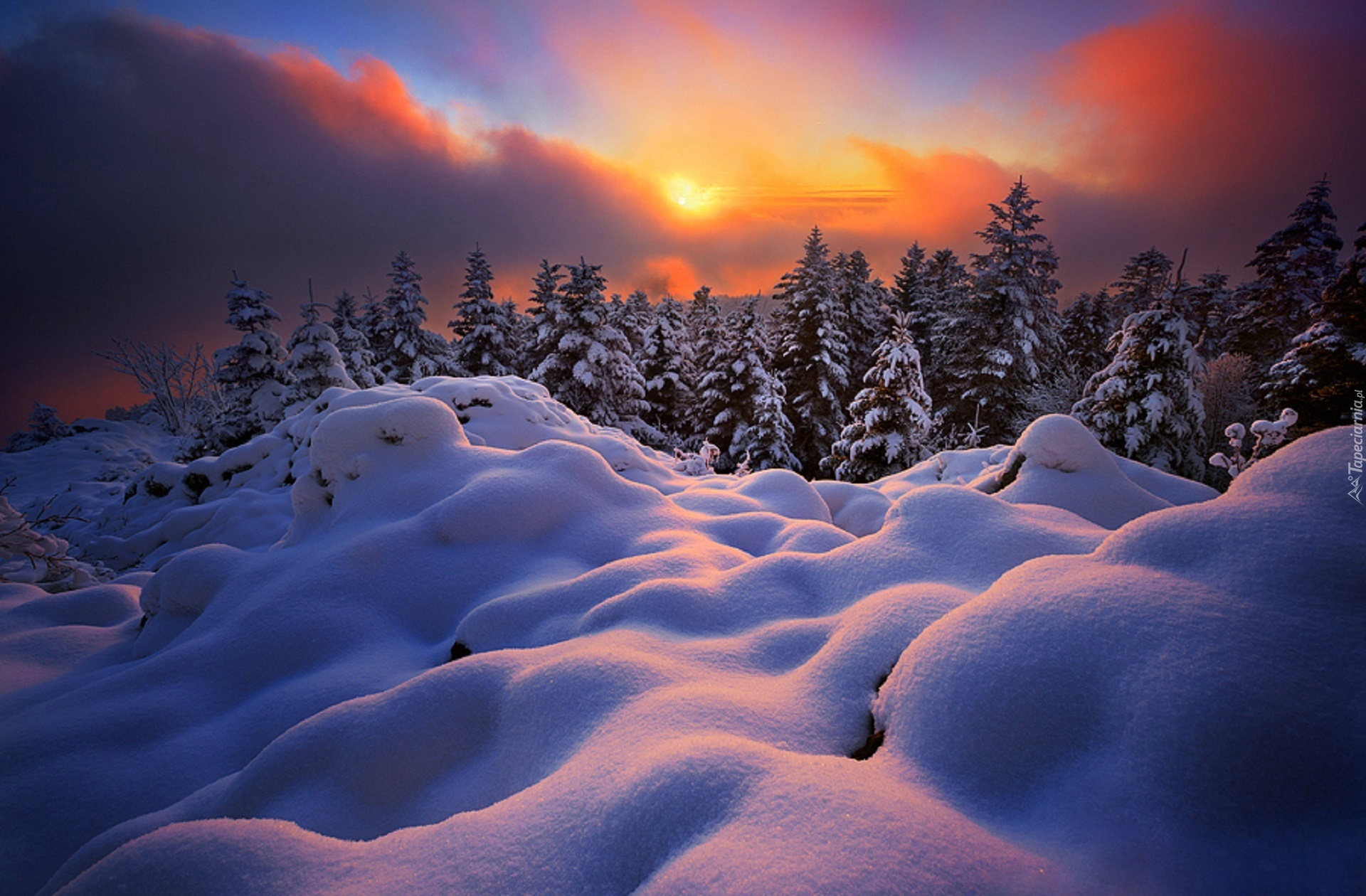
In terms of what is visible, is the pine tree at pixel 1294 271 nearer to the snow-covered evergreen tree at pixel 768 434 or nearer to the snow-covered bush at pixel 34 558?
the snow-covered evergreen tree at pixel 768 434

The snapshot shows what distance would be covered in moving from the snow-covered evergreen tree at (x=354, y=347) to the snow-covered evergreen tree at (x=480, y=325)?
4172 mm

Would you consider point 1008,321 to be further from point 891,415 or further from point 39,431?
point 39,431

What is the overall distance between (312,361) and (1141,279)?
4244cm

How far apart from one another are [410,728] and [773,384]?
1992 centimetres

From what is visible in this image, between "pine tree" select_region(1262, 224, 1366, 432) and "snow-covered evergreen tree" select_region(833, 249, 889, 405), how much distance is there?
574 inches

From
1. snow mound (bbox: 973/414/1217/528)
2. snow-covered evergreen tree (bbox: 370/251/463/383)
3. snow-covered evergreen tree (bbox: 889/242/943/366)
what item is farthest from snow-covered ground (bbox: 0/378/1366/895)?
snow-covered evergreen tree (bbox: 889/242/943/366)

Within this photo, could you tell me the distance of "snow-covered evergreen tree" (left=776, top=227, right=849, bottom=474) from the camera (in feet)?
74.2

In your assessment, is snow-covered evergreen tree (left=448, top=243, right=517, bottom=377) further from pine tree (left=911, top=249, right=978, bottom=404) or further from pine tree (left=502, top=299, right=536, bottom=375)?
pine tree (left=911, top=249, right=978, bottom=404)

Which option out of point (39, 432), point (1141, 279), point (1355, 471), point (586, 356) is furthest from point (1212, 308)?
point (39, 432)

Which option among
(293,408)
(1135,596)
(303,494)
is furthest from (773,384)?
(1135,596)

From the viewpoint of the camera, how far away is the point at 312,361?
16453 millimetres

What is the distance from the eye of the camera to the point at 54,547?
16.9ft

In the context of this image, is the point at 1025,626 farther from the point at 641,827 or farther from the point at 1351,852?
the point at 641,827

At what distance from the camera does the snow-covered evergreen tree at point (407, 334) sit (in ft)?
83.8
